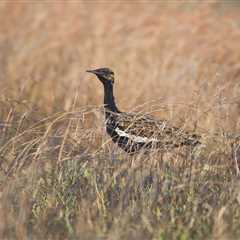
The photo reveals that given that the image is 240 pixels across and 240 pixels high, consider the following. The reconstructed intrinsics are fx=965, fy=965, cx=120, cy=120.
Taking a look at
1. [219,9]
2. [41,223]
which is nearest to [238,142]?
[41,223]

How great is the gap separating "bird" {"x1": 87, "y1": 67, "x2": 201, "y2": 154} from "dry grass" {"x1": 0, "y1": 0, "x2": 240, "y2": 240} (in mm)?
88

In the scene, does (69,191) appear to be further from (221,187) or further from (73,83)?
(73,83)

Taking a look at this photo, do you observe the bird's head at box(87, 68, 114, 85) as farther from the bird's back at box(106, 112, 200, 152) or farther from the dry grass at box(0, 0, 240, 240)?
the bird's back at box(106, 112, 200, 152)

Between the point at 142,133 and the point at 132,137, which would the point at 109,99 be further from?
the point at 142,133

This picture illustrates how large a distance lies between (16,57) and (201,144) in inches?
172

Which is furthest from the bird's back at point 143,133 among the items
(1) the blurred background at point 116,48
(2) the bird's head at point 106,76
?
(1) the blurred background at point 116,48

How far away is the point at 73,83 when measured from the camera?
956 centimetres

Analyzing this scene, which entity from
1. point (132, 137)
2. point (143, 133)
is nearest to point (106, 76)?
point (132, 137)

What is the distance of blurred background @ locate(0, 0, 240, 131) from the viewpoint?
9359 mm

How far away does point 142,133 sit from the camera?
6.33 m

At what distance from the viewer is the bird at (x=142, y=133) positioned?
5.93 m

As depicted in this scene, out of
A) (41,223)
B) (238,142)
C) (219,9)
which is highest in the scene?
(219,9)

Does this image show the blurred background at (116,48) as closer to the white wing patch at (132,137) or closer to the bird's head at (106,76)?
the bird's head at (106,76)

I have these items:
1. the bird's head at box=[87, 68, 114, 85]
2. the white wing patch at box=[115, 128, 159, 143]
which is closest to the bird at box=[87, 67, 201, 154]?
the white wing patch at box=[115, 128, 159, 143]
